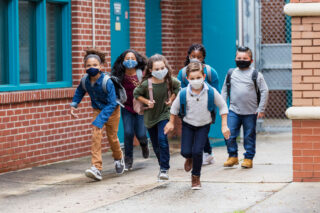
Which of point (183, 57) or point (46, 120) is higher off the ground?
point (183, 57)

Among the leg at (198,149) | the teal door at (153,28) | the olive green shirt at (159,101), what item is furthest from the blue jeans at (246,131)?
the teal door at (153,28)

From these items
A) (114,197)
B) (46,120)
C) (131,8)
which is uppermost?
(131,8)

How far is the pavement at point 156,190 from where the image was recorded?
731 cm

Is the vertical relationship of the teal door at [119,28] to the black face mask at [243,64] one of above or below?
above

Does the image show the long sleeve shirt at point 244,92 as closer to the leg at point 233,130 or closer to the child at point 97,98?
the leg at point 233,130

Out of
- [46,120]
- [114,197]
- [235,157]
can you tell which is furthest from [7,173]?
[235,157]

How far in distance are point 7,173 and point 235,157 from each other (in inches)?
120

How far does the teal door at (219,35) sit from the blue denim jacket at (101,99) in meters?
4.23

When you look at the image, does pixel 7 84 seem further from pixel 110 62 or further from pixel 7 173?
pixel 110 62

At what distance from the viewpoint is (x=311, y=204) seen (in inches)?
282

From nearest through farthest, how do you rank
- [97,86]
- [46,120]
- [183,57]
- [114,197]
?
[114,197] < [97,86] < [46,120] < [183,57]

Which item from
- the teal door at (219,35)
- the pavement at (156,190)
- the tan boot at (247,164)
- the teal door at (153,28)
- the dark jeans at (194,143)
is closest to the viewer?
the pavement at (156,190)

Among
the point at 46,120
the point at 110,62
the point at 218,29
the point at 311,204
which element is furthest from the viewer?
the point at 218,29

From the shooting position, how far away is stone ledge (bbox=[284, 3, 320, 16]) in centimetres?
808
